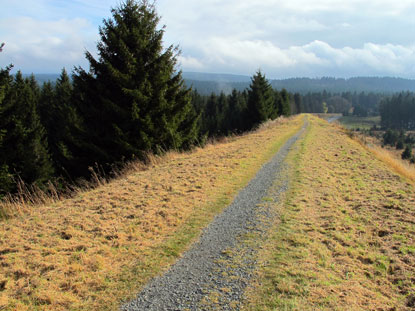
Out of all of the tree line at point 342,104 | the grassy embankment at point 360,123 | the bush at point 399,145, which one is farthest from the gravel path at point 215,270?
the tree line at point 342,104

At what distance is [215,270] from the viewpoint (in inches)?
161

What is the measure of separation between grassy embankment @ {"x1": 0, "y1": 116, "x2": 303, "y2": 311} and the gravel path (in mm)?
235

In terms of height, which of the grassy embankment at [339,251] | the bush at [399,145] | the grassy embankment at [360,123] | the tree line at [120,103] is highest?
the tree line at [120,103]

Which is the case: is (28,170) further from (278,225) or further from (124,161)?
(278,225)

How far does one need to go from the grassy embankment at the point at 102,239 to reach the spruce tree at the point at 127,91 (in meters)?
4.71

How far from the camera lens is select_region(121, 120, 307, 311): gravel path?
3.40m

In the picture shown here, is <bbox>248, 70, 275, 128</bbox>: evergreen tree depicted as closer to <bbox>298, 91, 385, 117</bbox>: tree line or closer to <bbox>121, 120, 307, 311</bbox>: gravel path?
<bbox>121, 120, 307, 311</bbox>: gravel path

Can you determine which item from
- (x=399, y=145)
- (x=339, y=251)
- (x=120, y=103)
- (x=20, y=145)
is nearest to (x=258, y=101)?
(x=120, y=103)

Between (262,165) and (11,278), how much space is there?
9711 millimetres

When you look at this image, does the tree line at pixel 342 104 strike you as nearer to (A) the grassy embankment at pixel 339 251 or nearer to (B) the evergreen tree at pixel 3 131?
(B) the evergreen tree at pixel 3 131

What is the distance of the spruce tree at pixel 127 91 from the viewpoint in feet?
42.3

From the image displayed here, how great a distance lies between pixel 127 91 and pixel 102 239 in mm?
9001

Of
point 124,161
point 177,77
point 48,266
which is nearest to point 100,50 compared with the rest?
point 177,77

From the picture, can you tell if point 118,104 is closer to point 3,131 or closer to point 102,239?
point 3,131
